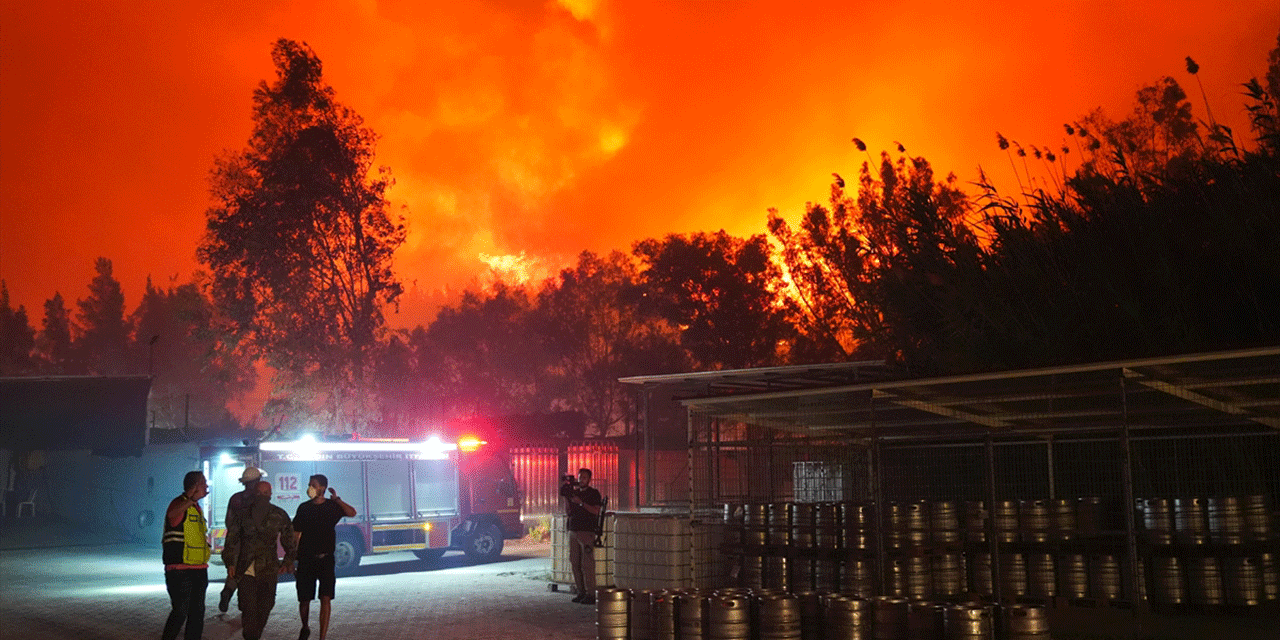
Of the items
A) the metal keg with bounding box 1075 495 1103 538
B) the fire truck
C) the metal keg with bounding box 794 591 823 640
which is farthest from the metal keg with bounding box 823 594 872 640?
the fire truck

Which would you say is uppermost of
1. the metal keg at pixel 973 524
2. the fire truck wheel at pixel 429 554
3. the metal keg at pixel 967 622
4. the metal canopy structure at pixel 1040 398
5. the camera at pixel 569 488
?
the metal canopy structure at pixel 1040 398

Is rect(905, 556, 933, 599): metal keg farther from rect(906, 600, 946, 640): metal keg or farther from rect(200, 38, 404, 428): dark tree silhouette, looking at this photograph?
rect(200, 38, 404, 428): dark tree silhouette

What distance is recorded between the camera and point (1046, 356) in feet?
57.0

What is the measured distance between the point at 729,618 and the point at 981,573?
4236mm

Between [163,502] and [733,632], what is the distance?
25.1m

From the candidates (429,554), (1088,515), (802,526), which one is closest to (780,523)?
(802,526)

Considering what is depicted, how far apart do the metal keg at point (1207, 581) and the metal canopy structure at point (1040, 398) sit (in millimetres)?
1588

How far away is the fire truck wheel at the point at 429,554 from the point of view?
23.6 meters

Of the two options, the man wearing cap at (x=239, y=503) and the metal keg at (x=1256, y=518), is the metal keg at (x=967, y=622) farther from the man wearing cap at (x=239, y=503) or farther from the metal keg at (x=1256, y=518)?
the man wearing cap at (x=239, y=503)

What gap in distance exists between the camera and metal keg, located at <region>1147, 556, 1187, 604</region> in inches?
503

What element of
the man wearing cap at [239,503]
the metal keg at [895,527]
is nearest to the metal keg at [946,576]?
the metal keg at [895,527]

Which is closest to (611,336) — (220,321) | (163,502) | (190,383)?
(220,321)

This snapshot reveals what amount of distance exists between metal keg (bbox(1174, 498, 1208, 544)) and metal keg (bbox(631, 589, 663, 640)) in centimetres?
626

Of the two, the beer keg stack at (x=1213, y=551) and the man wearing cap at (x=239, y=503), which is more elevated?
the man wearing cap at (x=239, y=503)
